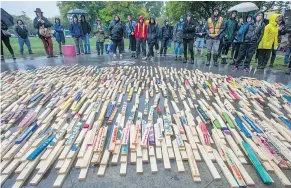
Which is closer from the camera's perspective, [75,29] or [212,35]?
[212,35]

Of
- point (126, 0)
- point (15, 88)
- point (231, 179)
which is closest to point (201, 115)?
point (231, 179)

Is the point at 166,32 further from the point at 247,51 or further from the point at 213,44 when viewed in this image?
the point at 247,51

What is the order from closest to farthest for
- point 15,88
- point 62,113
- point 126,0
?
point 62,113
point 15,88
point 126,0

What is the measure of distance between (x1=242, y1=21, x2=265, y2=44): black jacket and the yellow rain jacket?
315mm

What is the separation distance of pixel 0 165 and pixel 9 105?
8.56ft

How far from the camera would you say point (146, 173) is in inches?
103

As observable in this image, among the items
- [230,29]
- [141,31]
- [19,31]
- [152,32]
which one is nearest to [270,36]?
[230,29]

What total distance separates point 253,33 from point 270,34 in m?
0.67

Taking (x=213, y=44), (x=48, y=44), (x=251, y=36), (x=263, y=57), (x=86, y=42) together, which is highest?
(x=251, y=36)

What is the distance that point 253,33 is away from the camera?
8039 millimetres

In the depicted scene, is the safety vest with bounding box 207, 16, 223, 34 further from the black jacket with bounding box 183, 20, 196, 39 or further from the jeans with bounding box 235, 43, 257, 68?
the jeans with bounding box 235, 43, 257, 68

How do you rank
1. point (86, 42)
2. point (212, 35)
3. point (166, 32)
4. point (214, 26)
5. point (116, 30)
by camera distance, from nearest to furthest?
point (214, 26) → point (212, 35) → point (116, 30) → point (166, 32) → point (86, 42)

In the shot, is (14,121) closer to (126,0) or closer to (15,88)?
(15,88)

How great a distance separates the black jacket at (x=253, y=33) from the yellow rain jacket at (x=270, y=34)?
31 centimetres
